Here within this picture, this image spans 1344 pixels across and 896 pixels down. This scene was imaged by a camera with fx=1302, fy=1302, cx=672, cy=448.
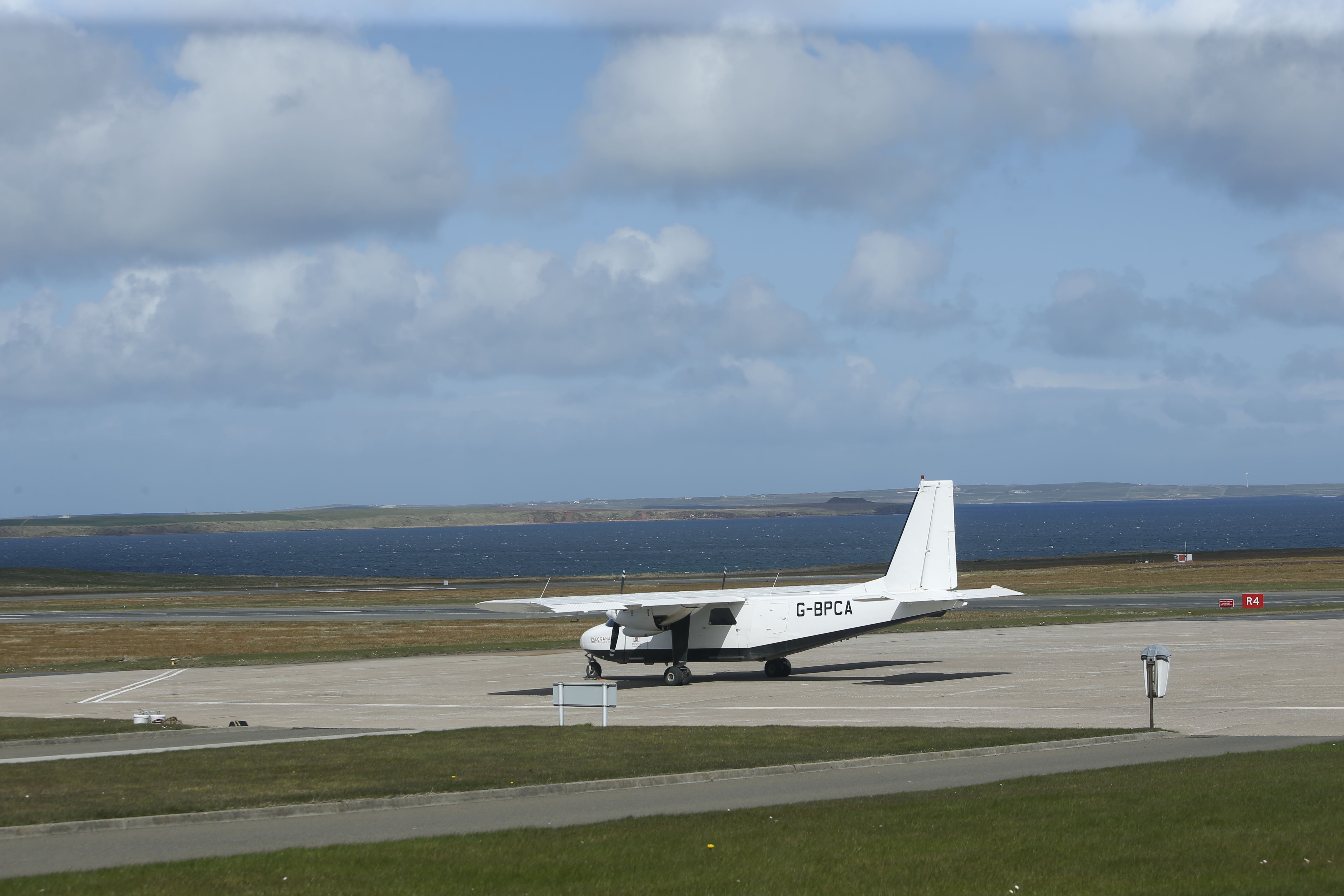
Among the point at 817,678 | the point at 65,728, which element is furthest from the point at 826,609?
the point at 65,728

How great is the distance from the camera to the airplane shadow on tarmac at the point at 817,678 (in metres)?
35.7

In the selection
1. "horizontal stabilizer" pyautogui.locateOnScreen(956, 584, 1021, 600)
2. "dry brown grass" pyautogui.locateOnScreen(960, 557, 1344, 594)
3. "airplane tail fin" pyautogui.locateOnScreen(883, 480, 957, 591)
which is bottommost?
"dry brown grass" pyautogui.locateOnScreen(960, 557, 1344, 594)

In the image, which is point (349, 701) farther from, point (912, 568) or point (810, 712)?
point (912, 568)

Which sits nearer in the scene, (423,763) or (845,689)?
(423,763)

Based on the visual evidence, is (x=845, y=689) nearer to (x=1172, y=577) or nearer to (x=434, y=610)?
(x=434, y=610)

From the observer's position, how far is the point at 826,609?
3659 centimetres

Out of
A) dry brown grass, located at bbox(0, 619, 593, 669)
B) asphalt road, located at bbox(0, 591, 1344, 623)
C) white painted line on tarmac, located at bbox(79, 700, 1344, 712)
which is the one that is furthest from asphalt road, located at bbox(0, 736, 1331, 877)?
asphalt road, located at bbox(0, 591, 1344, 623)

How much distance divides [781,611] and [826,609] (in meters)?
1.51

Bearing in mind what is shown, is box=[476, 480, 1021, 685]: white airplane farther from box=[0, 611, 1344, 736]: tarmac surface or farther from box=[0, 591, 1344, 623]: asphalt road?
box=[0, 591, 1344, 623]: asphalt road

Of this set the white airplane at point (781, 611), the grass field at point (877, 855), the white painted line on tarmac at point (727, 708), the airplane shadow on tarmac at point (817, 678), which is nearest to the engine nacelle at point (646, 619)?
the white airplane at point (781, 611)

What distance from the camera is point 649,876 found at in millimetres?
11984

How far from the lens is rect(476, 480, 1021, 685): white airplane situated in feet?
118

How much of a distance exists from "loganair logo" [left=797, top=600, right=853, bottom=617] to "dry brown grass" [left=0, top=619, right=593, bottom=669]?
18268mm

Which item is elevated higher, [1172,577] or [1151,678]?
[1151,678]
